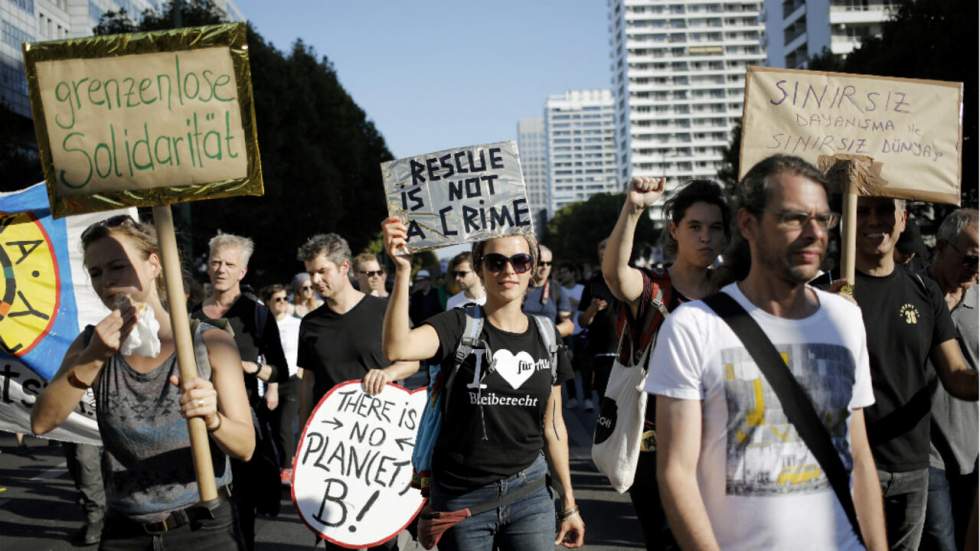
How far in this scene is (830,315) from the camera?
2.70 metres

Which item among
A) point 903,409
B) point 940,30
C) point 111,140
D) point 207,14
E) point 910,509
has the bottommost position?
point 910,509

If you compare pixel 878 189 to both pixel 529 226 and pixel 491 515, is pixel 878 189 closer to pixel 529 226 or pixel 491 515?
pixel 529 226

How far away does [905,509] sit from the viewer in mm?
3875

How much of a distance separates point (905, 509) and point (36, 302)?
435cm

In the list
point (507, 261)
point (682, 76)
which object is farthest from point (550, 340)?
point (682, 76)

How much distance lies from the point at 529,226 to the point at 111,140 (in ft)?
5.85

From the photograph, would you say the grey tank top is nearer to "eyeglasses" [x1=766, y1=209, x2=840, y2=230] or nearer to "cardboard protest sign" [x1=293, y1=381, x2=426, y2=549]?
"eyeglasses" [x1=766, y1=209, x2=840, y2=230]

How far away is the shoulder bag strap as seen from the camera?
255cm

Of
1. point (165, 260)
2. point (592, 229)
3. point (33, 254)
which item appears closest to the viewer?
point (165, 260)

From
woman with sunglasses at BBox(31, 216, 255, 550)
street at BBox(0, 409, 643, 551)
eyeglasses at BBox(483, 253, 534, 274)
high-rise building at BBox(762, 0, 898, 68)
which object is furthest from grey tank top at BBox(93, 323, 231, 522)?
high-rise building at BBox(762, 0, 898, 68)

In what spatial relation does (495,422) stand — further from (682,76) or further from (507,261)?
(682,76)

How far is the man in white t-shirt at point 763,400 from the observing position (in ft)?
8.33

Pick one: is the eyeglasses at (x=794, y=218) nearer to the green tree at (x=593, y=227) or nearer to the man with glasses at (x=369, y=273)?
the man with glasses at (x=369, y=273)

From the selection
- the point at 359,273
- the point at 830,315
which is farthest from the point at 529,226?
the point at 359,273
